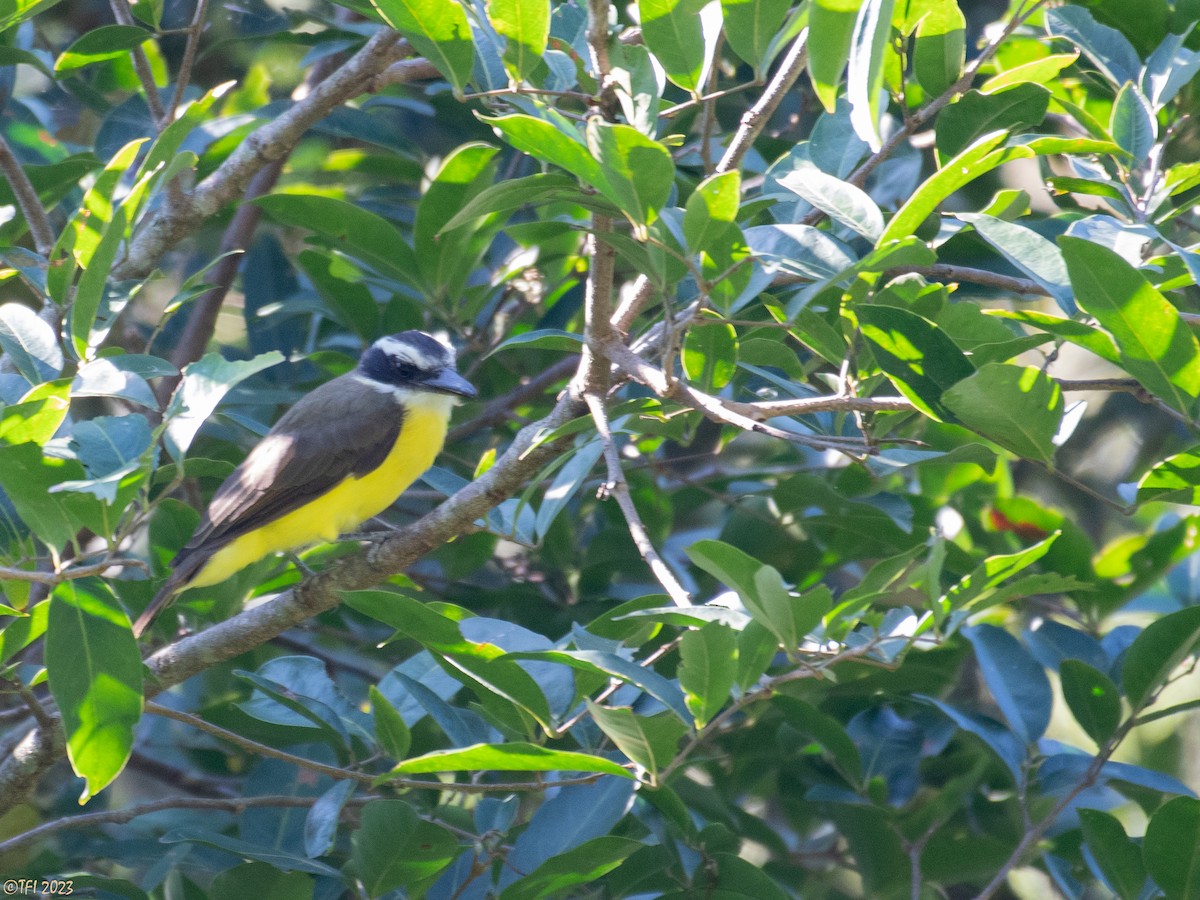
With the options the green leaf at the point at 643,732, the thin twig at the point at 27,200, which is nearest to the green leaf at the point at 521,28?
the green leaf at the point at 643,732

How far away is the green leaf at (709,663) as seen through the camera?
2.08 metres

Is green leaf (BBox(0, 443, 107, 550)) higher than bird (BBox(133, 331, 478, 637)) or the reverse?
higher

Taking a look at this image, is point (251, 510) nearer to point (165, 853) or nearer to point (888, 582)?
point (165, 853)

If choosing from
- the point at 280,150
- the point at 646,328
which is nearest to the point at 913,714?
the point at 646,328

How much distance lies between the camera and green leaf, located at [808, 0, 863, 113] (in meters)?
2.12

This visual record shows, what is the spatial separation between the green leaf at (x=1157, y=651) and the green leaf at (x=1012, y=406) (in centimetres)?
101

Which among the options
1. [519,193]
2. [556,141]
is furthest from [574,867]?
[556,141]

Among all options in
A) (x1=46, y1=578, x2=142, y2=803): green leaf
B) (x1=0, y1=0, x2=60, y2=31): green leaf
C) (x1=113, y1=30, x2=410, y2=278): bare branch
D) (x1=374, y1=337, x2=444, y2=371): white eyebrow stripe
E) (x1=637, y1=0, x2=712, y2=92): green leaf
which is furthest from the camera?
(x1=374, y1=337, x2=444, y2=371): white eyebrow stripe

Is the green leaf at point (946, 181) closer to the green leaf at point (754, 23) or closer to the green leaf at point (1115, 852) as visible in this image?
the green leaf at point (754, 23)

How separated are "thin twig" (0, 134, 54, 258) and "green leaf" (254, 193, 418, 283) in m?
0.61

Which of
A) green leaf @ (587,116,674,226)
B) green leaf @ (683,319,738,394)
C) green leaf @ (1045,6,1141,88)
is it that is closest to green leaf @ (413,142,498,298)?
green leaf @ (683,319,738,394)

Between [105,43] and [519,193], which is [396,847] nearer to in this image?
[519,193]

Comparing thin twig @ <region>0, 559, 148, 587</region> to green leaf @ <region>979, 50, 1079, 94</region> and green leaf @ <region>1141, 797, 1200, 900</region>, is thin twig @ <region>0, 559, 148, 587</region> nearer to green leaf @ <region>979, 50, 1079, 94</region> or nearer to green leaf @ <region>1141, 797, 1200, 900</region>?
green leaf @ <region>979, 50, 1079, 94</region>

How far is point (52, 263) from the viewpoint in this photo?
2910mm
